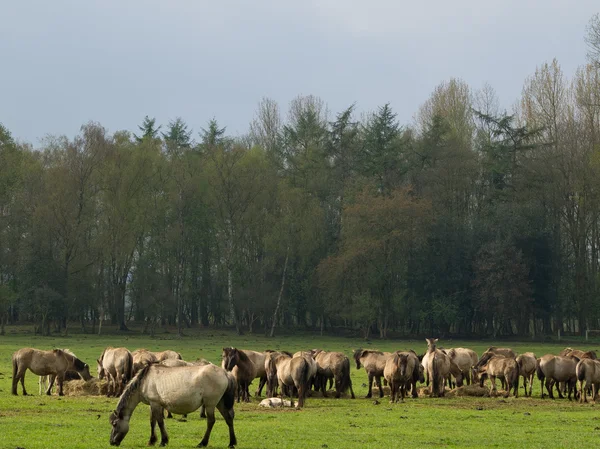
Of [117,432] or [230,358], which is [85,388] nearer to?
[230,358]

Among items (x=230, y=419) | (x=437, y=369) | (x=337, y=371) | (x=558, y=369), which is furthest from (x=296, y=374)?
(x=558, y=369)

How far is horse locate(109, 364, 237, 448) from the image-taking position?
659 inches

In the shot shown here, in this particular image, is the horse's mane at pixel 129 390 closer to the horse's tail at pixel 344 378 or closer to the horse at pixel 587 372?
the horse's tail at pixel 344 378

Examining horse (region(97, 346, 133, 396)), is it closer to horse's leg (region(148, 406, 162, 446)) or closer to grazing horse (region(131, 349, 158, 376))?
grazing horse (region(131, 349, 158, 376))

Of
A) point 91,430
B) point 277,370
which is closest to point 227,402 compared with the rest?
point 91,430

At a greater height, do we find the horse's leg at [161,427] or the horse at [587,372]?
the horse at [587,372]

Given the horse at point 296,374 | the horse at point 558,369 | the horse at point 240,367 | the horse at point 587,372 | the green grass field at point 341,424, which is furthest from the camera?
the horse at point 558,369

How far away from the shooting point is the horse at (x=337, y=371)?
28594mm

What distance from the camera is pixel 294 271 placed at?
8350 centimetres

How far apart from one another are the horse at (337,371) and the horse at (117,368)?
6.67 meters

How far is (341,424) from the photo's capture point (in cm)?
2086

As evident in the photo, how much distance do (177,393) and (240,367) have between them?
30.7 feet

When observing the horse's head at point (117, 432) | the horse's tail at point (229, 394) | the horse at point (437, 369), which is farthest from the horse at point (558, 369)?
the horse's head at point (117, 432)

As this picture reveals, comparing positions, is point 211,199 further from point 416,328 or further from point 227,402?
point 227,402
